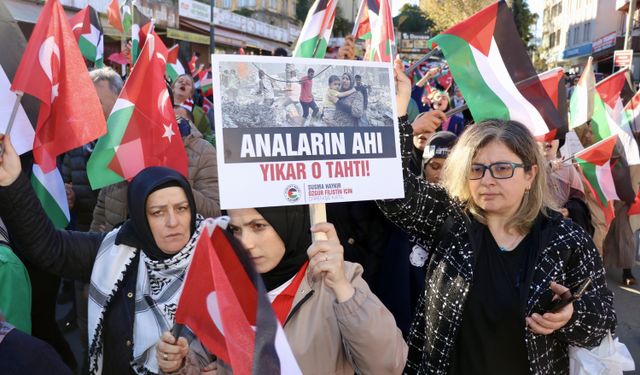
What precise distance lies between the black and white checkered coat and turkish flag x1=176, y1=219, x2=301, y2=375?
86 cm

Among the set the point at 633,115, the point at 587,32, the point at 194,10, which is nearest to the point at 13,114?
the point at 633,115

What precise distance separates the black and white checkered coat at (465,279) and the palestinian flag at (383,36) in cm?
148

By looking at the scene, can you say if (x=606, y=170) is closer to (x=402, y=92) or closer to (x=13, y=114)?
(x=402, y=92)

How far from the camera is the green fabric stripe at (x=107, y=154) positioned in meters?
3.29

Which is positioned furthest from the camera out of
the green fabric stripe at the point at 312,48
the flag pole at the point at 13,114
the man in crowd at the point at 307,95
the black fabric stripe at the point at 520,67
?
the green fabric stripe at the point at 312,48

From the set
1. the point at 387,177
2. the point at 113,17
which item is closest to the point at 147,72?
the point at 387,177

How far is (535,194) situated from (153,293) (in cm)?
160

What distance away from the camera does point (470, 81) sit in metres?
3.16

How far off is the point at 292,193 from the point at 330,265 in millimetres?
232

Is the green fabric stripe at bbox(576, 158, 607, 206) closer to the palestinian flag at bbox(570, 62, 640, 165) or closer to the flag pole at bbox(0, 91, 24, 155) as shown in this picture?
the palestinian flag at bbox(570, 62, 640, 165)

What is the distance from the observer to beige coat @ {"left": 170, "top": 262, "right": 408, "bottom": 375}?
1.64 m

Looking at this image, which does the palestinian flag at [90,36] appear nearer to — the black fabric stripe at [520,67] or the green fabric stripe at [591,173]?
the black fabric stripe at [520,67]

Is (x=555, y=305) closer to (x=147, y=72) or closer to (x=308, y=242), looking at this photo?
(x=308, y=242)

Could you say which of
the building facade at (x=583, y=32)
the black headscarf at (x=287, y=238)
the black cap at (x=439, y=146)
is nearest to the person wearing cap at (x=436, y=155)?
the black cap at (x=439, y=146)
